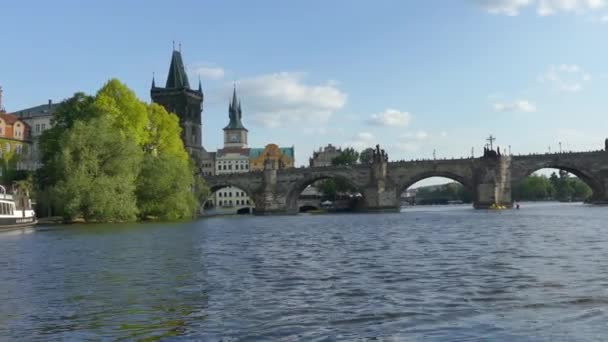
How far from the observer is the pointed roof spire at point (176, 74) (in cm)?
12531

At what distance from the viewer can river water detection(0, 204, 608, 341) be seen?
10.9m

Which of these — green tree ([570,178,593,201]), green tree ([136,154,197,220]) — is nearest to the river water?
green tree ([136,154,197,220])

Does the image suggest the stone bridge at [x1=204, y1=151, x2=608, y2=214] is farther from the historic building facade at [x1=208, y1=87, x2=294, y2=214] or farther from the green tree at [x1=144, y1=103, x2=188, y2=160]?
the historic building facade at [x1=208, y1=87, x2=294, y2=214]

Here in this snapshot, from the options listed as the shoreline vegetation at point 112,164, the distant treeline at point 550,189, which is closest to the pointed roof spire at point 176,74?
the shoreline vegetation at point 112,164

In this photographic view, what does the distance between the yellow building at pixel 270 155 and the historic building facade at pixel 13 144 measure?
252 feet

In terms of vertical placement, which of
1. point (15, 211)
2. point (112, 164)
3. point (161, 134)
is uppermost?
point (161, 134)

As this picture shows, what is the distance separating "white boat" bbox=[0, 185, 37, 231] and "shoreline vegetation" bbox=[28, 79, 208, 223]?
1.81 metres

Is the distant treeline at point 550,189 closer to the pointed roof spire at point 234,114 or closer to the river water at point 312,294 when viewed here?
the pointed roof spire at point 234,114

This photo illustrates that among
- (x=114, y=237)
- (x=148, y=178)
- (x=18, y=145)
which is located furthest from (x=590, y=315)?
(x=18, y=145)

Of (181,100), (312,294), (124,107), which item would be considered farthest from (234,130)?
(312,294)

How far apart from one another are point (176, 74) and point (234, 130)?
201 feet

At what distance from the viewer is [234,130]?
18650cm

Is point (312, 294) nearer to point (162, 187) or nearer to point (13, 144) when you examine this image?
point (162, 187)

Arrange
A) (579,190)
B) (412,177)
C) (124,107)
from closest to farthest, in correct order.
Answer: (124,107) < (412,177) < (579,190)
